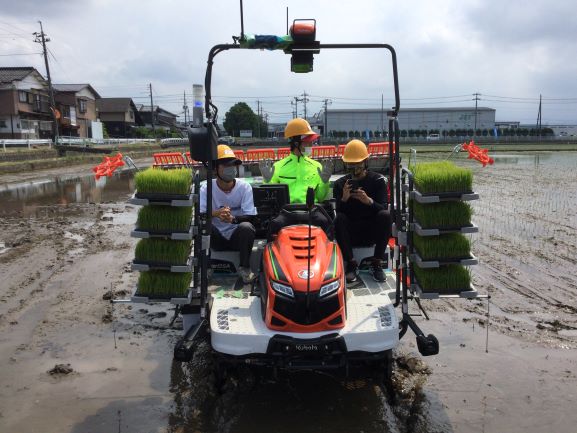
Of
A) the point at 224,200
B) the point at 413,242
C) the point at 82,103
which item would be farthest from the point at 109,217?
the point at 82,103

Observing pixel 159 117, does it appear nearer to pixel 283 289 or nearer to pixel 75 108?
pixel 75 108

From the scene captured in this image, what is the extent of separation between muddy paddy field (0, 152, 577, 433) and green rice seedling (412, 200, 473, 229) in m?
1.50

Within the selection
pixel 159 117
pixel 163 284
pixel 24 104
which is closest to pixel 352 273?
pixel 163 284

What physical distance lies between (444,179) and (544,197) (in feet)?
46.6

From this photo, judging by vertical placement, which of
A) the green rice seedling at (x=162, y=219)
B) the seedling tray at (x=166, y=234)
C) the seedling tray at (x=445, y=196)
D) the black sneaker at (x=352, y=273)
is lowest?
the black sneaker at (x=352, y=273)

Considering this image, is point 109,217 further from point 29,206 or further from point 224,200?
point 224,200

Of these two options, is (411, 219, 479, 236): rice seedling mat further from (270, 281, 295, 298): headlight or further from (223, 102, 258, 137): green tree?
(223, 102, 258, 137): green tree

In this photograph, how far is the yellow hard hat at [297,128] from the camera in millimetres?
6082

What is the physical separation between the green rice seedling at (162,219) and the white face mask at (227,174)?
3.73 ft

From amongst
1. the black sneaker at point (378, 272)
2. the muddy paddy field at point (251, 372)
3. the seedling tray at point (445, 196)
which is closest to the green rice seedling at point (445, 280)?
the seedling tray at point (445, 196)

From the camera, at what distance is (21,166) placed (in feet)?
84.3

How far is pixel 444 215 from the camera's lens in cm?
438

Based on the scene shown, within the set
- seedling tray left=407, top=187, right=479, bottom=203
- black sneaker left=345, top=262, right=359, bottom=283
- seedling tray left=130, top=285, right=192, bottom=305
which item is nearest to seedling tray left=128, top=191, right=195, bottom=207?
seedling tray left=130, top=285, right=192, bottom=305

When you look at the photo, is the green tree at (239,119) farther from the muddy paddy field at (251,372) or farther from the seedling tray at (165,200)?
the seedling tray at (165,200)
